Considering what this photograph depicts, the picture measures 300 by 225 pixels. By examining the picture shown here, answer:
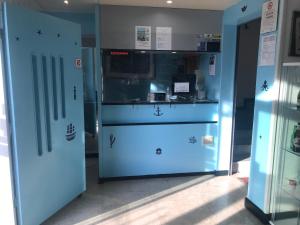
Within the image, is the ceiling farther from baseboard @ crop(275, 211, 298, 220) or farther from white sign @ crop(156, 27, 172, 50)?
baseboard @ crop(275, 211, 298, 220)

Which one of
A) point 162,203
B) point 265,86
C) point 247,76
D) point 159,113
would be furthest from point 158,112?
point 247,76

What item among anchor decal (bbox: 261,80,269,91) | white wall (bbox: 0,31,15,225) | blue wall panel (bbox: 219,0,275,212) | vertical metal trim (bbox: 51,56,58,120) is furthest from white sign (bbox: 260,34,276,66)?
white wall (bbox: 0,31,15,225)

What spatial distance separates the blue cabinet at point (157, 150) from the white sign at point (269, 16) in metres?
1.52

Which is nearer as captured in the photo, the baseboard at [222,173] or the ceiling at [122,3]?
the ceiling at [122,3]

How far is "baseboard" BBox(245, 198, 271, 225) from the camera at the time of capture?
2424 millimetres

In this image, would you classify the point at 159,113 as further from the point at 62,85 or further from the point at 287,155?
the point at 287,155

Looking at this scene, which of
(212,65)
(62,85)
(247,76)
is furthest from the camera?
(247,76)

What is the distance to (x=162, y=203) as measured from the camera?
284 centimetres

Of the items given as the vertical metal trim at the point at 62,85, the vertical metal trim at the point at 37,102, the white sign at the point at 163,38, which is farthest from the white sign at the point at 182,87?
the vertical metal trim at the point at 37,102

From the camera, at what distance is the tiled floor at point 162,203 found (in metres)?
2.53

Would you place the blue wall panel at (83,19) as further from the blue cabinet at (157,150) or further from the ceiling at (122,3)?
the blue cabinet at (157,150)

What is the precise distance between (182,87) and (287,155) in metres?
1.72

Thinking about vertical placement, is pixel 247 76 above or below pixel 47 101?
above

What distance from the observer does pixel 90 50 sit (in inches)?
157
